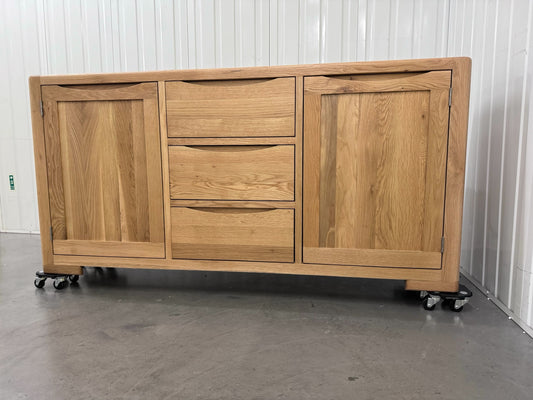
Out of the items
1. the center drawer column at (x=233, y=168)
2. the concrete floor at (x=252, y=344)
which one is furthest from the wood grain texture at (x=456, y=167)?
the center drawer column at (x=233, y=168)

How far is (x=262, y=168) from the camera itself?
139 centimetres

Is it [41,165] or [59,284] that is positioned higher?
[41,165]

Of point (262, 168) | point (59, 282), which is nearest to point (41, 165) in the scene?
point (59, 282)

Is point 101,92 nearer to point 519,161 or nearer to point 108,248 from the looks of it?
point 108,248

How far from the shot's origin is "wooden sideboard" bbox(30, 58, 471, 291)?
130 cm

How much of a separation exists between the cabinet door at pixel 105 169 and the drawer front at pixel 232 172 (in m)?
0.10

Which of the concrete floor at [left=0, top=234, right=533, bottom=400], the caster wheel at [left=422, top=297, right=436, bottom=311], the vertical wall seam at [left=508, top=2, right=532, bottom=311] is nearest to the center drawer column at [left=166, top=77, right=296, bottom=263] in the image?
the concrete floor at [left=0, top=234, right=533, bottom=400]

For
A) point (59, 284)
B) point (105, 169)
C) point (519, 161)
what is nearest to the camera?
point (519, 161)

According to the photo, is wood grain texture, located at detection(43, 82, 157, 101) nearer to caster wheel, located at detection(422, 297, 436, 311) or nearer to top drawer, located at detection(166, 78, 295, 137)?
top drawer, located at detection(166, 78, 295, 137)

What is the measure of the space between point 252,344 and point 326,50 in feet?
5.86

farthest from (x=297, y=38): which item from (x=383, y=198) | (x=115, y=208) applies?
(x=115, y=208)

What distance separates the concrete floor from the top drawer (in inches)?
27.0

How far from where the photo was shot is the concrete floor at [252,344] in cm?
91

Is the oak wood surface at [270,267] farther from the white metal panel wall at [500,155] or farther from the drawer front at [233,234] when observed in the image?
the white metal panel wall at [500,155]
